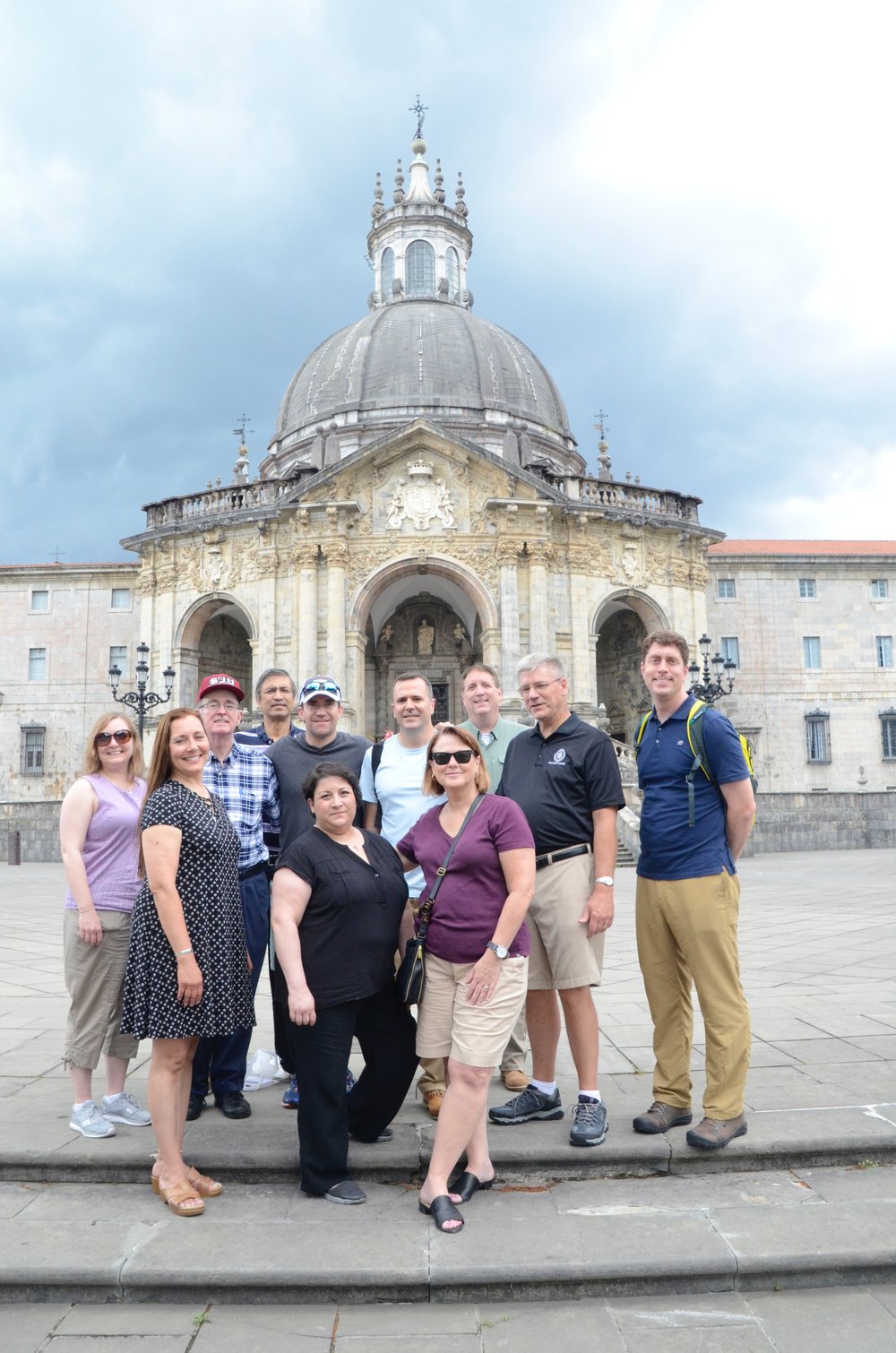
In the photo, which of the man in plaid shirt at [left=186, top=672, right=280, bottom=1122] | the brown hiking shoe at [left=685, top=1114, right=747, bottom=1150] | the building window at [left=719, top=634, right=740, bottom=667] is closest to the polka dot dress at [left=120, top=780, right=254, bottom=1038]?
the man in plaid shirt at [left=186, top=672, right=280, bottom=1122]

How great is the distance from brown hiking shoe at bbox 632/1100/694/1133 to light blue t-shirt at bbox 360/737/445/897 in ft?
5.84

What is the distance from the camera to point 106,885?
499cm

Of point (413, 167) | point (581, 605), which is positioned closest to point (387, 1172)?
point (581, 605)

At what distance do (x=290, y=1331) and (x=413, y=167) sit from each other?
174ft

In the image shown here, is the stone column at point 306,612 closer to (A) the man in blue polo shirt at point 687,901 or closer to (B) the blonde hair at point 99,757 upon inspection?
(B) the blonde hair at point 99,757

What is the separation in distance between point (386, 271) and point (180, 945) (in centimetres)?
4631

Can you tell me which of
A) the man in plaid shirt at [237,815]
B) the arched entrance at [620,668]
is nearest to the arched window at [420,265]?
the arched entrance at [620,668]

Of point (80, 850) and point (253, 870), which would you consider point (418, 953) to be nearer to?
point (253, 870)

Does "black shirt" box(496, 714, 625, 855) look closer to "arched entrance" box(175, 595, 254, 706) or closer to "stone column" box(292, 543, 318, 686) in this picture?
"stone column" box(292, 543, 318, 686)

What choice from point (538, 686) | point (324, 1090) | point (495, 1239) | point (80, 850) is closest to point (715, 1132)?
point (495, 1239)

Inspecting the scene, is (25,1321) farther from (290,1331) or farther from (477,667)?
(477,667)

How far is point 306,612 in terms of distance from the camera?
99.6 ft

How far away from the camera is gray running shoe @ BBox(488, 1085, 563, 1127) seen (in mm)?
4902

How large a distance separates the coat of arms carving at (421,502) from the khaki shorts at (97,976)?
26.7m
